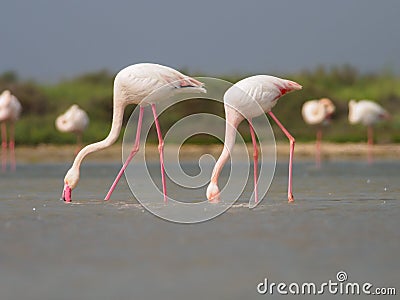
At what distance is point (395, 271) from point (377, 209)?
132 inches

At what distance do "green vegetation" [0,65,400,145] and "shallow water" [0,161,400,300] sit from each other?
13.0 m

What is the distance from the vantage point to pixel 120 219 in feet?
28.6

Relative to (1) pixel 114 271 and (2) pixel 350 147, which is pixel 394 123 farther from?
(1) pixel 114 271

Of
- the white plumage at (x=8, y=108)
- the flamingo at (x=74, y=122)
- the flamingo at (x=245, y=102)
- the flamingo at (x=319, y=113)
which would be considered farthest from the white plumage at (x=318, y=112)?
the flamingo at (x=245, y=102)

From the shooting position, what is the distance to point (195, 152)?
21781 mm

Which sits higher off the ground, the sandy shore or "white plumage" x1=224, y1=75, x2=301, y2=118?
"white plumage" x1=224, y1=75, x2=301, y2=118

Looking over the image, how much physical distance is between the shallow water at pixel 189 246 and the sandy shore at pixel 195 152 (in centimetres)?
956

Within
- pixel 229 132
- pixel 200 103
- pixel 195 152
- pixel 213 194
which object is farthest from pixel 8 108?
pixel 213 194

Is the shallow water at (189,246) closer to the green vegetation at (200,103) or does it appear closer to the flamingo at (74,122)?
the flamingo at (74,122)

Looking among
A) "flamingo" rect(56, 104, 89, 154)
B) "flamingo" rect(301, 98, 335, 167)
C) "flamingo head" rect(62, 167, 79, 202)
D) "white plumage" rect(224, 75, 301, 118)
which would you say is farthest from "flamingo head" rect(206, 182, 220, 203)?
"flamingo" rect(301, 98, 335, 167)

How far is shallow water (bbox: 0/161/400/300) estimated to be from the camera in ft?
18.6

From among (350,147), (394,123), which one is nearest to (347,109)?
(394,123)

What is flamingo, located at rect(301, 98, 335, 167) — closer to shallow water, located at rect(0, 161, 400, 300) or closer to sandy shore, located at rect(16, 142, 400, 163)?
sandy shore, located at rect(16, 142, 400, 163)

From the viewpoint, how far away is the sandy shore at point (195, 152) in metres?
20.9
